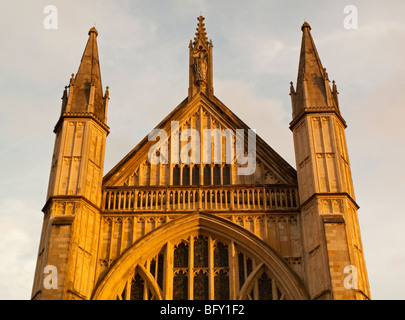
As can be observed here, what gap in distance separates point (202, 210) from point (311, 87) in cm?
577

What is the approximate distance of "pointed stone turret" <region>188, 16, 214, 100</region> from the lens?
75.8 ft

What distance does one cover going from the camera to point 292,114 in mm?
21016

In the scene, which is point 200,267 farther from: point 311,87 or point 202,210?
point 311,87

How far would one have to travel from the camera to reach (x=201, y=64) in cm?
2386

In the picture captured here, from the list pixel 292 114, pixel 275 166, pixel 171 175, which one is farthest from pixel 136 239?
pixel 292 114

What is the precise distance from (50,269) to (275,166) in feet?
26.5

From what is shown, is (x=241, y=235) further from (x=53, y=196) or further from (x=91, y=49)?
(x=91, y=49)

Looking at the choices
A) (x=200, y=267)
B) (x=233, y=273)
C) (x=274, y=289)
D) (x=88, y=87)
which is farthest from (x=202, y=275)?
(x=88, y=87)

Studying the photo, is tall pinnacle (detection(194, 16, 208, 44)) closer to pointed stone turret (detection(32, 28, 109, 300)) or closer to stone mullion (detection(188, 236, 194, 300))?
pointed stone turret (detection(32, 28, 109, 300))

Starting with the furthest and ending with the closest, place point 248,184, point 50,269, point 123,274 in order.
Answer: point 248,184 → point 123,274 → point 50,269

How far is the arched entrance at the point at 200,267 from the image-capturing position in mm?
18094

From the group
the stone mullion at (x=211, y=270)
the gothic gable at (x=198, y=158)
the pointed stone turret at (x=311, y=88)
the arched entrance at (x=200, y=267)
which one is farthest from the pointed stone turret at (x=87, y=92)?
the pointed stone turret at (x=311, y=88)

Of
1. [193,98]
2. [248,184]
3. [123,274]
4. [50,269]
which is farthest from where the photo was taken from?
[193,98]

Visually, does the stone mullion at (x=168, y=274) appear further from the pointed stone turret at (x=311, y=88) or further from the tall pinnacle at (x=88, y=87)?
the pointed stone turret at (x=311, y=88)
